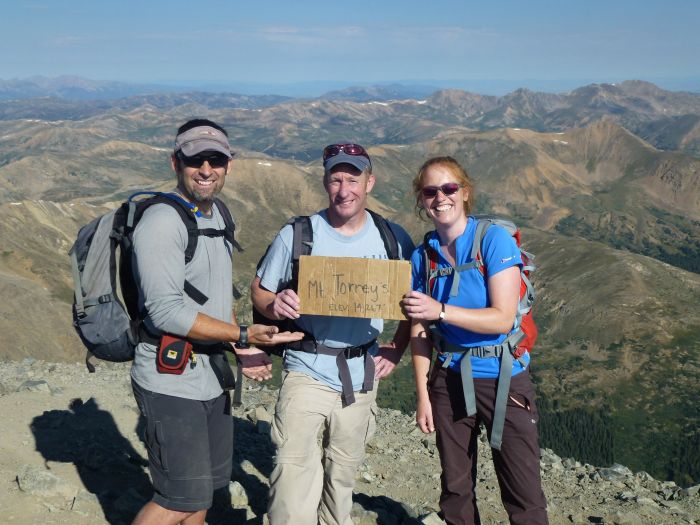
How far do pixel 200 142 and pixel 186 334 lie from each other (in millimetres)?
2129

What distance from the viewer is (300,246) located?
7.00 metres

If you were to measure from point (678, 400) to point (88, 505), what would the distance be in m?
136

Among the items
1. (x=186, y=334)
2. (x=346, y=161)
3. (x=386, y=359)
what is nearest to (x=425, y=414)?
(x=386, y=359)

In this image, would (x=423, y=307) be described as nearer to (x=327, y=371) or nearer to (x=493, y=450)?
(x=327, y=371)

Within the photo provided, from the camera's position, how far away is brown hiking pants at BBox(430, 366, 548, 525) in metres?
6.77

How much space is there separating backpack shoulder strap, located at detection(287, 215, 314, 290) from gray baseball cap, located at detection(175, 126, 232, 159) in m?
1.13

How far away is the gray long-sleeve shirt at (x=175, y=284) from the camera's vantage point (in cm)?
598

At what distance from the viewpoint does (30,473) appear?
346 inches

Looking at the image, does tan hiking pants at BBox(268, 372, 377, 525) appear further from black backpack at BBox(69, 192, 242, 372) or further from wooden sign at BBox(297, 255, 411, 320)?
black backpack at BBox(69, 192, 242, 372)

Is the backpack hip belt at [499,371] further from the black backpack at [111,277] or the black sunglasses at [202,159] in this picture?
the black sunglasses at [202,159]

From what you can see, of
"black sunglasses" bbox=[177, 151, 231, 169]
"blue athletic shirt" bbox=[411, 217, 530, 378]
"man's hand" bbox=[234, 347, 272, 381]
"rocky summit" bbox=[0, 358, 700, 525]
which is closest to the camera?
"blue athletic shirt" bbox=[411, 217, 530, 378]

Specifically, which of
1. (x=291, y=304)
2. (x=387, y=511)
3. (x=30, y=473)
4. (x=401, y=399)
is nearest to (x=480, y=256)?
(x=291, y=304)

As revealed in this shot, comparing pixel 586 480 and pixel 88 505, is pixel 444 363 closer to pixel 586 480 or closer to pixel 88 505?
pixel 88 505

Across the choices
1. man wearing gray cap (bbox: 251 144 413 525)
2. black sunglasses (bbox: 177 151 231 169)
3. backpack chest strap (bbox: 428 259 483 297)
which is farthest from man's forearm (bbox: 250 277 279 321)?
backpack chest strap (bbox: 428 259 483 297)
